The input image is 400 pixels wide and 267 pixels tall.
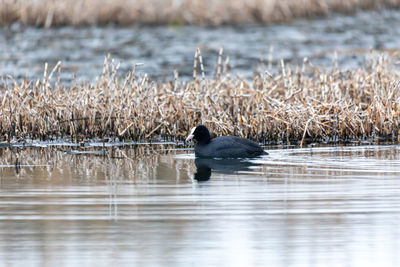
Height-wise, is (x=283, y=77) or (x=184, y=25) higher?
(x=184, y=25)

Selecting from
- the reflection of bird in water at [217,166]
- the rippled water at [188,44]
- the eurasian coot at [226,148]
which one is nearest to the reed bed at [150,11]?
the rippled water at [188,44]

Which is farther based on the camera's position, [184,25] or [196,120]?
[184,25]

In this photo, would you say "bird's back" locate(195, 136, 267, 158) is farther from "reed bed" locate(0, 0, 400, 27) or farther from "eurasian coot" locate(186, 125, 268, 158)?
"reed bed" locate(0, 0, 400, 27)

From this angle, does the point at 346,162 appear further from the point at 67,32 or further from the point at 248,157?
the point at 67,32

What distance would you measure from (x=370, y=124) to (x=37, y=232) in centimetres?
769

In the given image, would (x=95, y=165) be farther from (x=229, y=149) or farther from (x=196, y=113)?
(x=196, y=113)

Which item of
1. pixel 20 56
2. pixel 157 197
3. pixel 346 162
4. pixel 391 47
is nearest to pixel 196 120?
pixel 346 162

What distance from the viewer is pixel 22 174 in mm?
10102

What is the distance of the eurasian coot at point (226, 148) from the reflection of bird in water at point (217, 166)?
8cm

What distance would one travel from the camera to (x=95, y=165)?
427 inches

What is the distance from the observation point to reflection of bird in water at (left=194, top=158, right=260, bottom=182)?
1009 centimetres

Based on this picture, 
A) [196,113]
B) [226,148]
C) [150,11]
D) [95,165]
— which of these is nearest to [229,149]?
[226,148]

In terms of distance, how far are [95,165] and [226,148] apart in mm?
1696

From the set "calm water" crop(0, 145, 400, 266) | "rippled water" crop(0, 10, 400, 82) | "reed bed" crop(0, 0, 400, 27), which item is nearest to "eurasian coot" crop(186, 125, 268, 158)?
"calm water" crop(0, 145, 400, 266)
